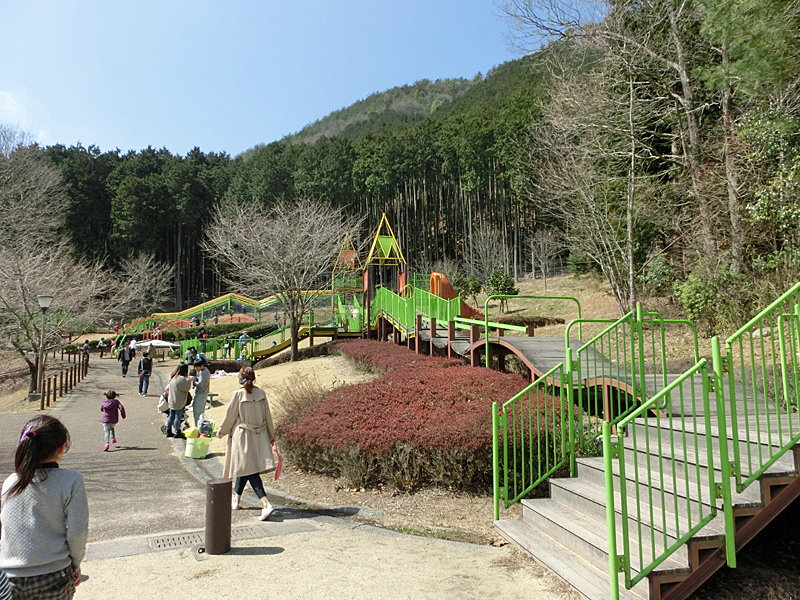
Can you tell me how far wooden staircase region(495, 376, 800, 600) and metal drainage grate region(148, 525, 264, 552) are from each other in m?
2.38

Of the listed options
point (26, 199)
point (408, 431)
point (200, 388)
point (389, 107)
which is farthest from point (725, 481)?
point (389, 107)

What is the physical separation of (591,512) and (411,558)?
5.13ft

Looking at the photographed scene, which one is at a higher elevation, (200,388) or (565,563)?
(200,388)

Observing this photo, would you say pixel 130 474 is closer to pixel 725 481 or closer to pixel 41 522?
pixel 41 522

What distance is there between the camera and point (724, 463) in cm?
343

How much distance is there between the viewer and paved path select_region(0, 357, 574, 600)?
392 centimetres

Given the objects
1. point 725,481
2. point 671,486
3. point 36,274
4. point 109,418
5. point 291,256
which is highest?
point 291,256

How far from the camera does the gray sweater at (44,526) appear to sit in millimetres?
2475

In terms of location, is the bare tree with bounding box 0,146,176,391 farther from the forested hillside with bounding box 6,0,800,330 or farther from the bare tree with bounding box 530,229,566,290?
the bare tree with bounding box 530,229,566,290

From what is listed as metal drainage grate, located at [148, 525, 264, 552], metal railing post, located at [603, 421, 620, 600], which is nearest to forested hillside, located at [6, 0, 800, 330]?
metal railing post, located at [603, 421, 620, 600]

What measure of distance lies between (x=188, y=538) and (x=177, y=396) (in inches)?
242

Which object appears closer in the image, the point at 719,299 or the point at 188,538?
the point at 188,538

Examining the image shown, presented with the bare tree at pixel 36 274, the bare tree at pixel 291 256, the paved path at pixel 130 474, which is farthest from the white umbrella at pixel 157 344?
the paved path at pixel 130 474

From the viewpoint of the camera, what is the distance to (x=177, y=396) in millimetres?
10750
